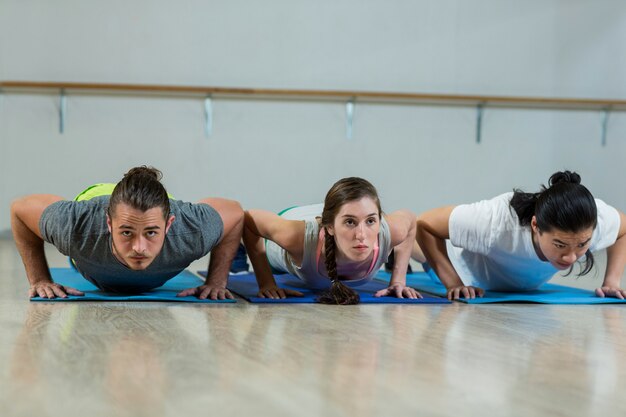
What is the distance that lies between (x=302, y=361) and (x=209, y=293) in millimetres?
1049

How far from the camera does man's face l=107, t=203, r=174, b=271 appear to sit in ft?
7.22

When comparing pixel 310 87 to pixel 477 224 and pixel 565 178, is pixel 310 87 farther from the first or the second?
pixel 565 178

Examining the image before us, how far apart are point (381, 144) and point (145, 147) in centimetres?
176

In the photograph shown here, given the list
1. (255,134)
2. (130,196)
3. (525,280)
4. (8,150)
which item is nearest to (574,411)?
(130,196)

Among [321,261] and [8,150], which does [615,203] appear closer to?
[321,261]

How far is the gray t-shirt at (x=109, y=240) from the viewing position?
234 cm

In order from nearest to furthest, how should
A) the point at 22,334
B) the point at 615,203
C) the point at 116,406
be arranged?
the point at 116,406 < the point at 22,334 < the point at 615,203

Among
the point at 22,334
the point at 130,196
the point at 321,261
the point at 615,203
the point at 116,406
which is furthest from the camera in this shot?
the point at 615,203

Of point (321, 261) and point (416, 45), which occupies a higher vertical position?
point (416, 45)

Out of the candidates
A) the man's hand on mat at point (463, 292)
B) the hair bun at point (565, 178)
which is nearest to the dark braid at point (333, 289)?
the man's hand on mat at point (463, 292)

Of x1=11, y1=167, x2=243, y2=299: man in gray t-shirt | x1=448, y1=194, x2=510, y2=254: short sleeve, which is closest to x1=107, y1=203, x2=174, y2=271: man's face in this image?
x1=11, y1=167, x2=243, y2=299: man in gray t-shirt

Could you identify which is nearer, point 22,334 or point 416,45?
point 22,334

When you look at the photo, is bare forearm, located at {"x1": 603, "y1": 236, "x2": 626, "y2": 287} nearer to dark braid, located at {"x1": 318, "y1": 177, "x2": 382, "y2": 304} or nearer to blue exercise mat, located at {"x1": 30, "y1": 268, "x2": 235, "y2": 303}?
dark braid, located at {"x1": 318, "y1": 177, "x2": 382, "y2": 304}

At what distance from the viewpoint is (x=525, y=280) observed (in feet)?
9.89
